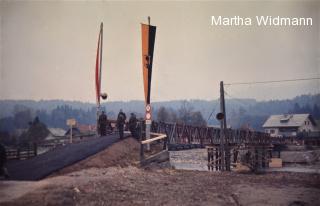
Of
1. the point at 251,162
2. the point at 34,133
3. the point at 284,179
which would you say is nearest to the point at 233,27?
the point at 284,179

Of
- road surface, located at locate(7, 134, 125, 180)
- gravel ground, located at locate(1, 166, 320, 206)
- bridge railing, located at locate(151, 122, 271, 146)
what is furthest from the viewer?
bridge railing, located at locate(151, 122, 271, 146)

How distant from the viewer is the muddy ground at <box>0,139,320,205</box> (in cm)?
930

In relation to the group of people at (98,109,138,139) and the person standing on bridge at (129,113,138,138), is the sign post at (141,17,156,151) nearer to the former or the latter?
the group of people at (98,109,138,139)

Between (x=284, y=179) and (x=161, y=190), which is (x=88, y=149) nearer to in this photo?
(x=161, y=190)

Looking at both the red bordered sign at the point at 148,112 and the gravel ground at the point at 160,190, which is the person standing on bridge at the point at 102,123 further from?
the gravel ground at the point at 160,190

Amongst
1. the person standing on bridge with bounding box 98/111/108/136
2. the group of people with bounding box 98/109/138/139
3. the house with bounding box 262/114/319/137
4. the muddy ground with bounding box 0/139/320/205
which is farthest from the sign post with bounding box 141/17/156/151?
the house with bounding box 262/114/319/137

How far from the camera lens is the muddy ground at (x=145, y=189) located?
930 centimetres

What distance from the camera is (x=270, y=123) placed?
63.8 m

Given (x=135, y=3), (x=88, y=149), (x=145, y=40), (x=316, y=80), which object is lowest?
(x=88, y=149)

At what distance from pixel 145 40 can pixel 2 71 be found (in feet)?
21.7

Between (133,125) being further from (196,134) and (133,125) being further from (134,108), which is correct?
(134,108)

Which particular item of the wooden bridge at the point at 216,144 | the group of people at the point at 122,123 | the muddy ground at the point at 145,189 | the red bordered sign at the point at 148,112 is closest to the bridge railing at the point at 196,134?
the wooden bridge at the point at 216,144

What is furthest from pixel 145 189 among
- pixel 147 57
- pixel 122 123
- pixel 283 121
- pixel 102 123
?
pixel 283 121

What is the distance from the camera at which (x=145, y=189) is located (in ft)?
34.5
